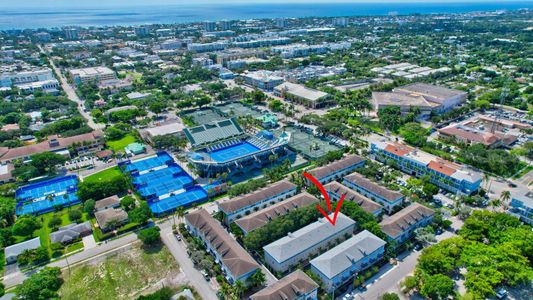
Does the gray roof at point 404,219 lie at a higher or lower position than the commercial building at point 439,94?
lower

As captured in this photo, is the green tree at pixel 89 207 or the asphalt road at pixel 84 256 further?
the green tree at pixel 89 207

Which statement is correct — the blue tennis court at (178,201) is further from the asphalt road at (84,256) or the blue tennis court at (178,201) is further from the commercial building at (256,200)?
the commercial building at (256,200)

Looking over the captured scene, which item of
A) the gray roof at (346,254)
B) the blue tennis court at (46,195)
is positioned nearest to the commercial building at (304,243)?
the gray roof at (346,254)

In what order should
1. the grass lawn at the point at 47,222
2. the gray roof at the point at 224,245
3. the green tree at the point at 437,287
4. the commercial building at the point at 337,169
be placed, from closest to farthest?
1. the green tree at the point at 437,287
2. the gray roof at the point at 224,245
3. the grass lawn at the point at 47,222
4. the commercial building at the point at 337,169

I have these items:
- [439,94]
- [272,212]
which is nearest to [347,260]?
[272,212]

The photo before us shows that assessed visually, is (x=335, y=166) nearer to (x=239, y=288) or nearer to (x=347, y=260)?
(x=347, y=260)

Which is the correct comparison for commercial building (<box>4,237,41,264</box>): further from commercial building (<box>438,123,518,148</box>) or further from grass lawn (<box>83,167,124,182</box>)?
commercial building (<box>438,123,518,148</box>)

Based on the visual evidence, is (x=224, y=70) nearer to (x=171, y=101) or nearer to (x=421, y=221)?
(x=171, y=101)
